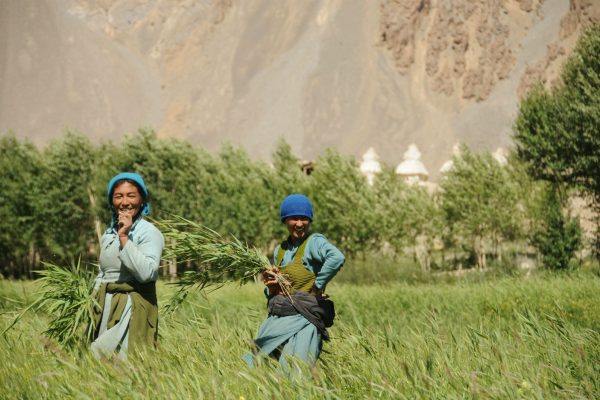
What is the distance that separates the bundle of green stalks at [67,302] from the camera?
17.8ft

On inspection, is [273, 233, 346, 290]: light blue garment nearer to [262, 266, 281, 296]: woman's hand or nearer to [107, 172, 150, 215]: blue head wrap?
[262, 266, 281, 296]: woman's hand

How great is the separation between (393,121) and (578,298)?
361ft

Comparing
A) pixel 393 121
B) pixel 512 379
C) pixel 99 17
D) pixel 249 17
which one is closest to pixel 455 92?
pixel 393 121

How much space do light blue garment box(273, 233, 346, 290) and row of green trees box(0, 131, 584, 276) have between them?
3188 centimetres

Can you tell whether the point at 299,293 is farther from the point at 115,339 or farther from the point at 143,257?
the point at 115,339

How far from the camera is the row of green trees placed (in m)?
38.8

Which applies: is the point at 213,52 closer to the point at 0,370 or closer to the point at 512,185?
the point at 512,185

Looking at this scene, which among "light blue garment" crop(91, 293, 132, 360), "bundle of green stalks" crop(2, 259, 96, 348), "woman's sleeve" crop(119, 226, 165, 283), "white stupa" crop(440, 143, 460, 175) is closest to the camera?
"woman's sleeve" crop(119, 226, 165, 283)

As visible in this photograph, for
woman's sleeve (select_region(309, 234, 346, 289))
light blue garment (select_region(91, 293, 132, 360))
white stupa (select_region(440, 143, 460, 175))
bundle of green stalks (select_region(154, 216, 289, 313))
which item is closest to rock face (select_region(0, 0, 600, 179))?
white stupa (select_region(440, 143, 460, 175))

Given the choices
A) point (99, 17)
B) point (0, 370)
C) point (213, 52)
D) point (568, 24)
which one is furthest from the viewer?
point (99, 17)

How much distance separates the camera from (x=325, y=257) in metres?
5.23

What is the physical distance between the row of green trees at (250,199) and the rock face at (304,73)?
71.5 metres

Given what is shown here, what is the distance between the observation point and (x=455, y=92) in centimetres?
12531

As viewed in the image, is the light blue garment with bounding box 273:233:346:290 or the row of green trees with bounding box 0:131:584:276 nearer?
the light blue garment with bounding box 273:233:346:290
